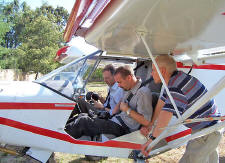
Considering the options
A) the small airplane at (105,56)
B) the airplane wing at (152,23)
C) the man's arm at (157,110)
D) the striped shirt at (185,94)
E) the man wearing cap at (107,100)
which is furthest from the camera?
the man wearing cap at (107,100)

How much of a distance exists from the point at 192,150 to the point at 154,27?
1339mm

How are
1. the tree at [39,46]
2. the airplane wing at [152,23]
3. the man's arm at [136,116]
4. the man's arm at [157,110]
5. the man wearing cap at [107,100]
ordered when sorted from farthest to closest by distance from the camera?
the tree at [39,46] → the man wearing cap at [107,100] → the man's arm at [157,110] → the man's arm at [136,116] → the airplane wing at [152,23]

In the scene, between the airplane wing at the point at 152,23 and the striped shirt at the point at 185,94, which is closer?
the airplane wing at the point at 152,23

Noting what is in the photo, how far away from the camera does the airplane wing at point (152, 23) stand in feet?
5.09

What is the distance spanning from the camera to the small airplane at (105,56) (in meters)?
1.67

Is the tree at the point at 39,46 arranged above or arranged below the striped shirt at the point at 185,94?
above

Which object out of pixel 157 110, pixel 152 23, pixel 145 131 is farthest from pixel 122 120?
pixel 152 23

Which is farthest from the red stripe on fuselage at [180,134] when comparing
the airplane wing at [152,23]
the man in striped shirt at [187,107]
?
the airplane wing at [152,23]

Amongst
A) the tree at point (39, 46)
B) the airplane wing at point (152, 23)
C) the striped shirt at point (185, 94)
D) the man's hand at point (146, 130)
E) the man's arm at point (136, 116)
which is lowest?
the man's hand at point (146, 130)

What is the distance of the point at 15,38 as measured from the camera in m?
47.7

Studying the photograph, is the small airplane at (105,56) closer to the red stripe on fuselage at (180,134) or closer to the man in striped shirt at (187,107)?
the red stripe on fuselage at (180,134)

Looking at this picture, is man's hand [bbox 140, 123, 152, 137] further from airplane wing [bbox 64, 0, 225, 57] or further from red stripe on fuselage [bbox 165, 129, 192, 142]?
airplane wing [bbox 64, 0, 225, 57]

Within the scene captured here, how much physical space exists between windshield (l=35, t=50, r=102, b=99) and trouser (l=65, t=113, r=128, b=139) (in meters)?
0.32

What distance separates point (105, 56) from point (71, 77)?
688 millimetres
